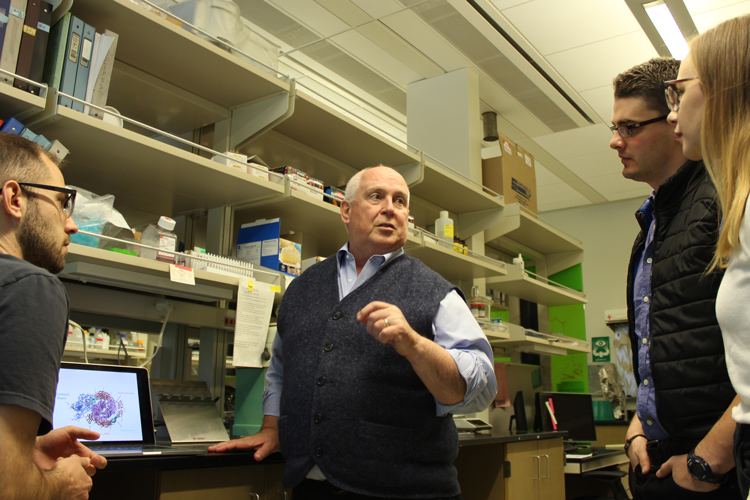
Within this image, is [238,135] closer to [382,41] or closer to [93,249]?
[93,249]

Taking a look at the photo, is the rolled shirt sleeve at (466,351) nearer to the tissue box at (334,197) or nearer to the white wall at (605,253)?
the tissue box at (334,197)

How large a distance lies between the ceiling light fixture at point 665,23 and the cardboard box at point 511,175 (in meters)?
1.09

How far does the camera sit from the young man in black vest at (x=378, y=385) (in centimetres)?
135

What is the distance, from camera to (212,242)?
2.32 meters

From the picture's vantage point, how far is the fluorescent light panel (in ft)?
11.5

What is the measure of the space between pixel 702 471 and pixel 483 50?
10.9ft

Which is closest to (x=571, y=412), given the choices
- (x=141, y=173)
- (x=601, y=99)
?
(x=601, y=99)

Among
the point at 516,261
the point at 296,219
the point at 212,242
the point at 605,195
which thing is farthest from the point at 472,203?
the point at 605,195

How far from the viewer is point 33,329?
90 centimetres

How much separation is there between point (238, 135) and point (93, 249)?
1.00m

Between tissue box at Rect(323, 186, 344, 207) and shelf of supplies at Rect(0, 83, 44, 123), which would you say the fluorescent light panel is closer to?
tissue box at Rect(323, 186, 344, 207)

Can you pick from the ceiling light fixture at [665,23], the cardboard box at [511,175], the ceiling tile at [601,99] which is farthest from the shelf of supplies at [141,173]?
the ceiling tile at [601,99]

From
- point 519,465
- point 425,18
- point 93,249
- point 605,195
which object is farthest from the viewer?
point 605,195

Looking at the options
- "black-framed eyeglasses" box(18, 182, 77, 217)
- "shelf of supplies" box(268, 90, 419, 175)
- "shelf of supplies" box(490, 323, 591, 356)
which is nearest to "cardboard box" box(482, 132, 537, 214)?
"shelf of supplies" box(490, 323, 591, 356)
